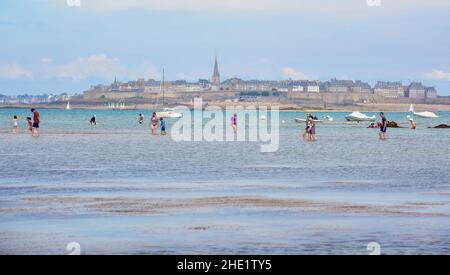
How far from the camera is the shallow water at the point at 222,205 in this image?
1502 centimetres

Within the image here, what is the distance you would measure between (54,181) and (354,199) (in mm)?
8196

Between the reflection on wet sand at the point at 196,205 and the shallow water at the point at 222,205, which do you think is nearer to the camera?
the shallow water at the point at 222,205

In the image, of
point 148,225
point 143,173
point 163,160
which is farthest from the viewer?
point 163,160

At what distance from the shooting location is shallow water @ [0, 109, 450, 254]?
15016mm

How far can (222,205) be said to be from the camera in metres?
20.0

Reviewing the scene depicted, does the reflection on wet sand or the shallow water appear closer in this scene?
the shallow water

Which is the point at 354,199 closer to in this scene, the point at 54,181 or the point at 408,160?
the point at 54,181

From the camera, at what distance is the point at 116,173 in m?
28.7
